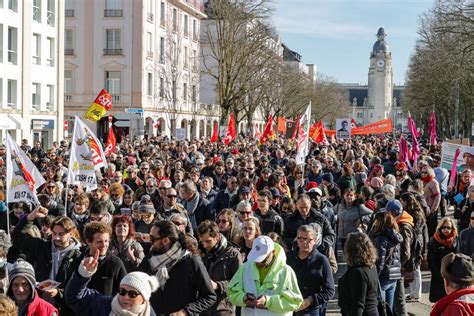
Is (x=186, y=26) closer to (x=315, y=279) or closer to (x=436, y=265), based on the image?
(x=436, y=265)

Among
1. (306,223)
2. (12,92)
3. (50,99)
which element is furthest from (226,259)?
(50,99)

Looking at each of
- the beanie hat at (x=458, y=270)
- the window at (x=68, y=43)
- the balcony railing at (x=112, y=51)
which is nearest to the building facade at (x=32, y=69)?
the balcony railing at (x=112, y=51)

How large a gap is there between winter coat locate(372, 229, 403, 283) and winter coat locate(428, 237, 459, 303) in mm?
912

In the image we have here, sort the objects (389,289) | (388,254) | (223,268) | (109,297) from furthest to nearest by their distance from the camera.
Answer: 1. (389,289)
2. (388,254)
3. (223,268)
4. (109,297)

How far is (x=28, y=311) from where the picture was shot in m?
5.05

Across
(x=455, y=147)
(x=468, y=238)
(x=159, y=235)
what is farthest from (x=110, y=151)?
(x=159, y=235)

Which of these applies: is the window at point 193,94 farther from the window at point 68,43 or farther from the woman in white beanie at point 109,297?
the woman in white beanie at point 109,297

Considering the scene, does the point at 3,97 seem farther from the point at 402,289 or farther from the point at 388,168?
the point at 402,289

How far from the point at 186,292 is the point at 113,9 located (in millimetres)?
49139

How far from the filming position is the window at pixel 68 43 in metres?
53.5

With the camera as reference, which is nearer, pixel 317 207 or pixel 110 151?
pixel 317 207

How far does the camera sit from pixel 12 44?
40.6m

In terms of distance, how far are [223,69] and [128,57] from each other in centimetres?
836

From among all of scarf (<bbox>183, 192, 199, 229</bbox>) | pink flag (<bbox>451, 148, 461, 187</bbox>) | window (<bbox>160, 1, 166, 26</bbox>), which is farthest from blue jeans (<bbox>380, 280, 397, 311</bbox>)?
window (<bbox>160, 1, 166, 26</bbox>)
